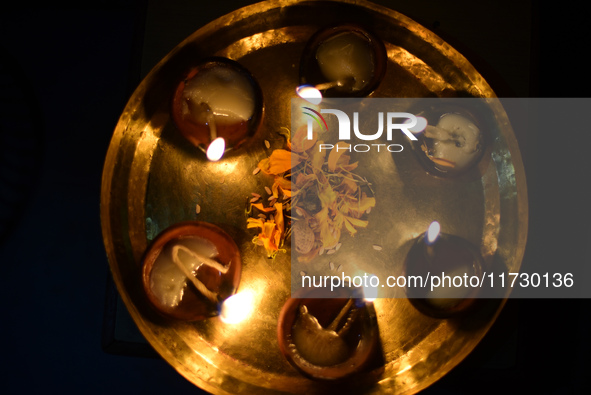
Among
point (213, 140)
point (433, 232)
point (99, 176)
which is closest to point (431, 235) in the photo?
point (433, 232)

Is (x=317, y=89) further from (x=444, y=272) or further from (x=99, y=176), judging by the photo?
(x=99, y=176)

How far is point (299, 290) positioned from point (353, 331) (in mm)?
131

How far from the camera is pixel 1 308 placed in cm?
133

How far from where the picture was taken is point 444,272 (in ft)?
2.35

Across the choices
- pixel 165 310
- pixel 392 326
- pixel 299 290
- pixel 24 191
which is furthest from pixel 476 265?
pixel 24 191

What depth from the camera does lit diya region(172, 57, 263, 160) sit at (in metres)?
0.74

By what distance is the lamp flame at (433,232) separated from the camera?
76 centimetres

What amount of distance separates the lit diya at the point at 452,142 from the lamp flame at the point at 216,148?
389 mm

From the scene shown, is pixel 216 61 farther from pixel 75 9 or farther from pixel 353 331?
pixel 75 9

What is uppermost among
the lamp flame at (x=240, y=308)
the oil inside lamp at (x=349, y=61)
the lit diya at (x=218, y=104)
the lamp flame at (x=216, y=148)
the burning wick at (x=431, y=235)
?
the oil inside lamp at (x=349, y=61)

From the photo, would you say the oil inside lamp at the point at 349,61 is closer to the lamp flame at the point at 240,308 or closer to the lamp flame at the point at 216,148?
the lamp flame at the point at 216,148

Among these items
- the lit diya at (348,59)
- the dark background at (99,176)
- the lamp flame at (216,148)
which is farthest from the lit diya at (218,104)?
the dark background at (99,176)

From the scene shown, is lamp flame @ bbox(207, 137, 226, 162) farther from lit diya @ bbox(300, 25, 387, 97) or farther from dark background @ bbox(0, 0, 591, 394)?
dark background @ bbox(0, 0, 591, 394)

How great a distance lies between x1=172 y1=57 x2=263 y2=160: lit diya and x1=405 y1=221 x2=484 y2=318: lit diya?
→ 42 cm
